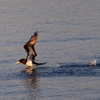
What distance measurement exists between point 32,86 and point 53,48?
431cm

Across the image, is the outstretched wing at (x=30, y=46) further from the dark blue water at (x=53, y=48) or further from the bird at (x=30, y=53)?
the dark blue water at (x=53, y=48)

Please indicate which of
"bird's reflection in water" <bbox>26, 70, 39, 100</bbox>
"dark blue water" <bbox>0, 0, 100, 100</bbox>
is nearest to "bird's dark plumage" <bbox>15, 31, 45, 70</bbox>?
"dark blue water" <bbox>0, 0, 100, 100</bbox>

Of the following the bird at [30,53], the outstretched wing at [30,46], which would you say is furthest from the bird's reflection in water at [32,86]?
the outstretched wing at [30,46]

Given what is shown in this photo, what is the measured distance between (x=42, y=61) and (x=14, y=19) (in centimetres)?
728

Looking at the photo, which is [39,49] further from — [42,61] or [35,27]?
[35,27]

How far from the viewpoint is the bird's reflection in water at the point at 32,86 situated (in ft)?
44.1

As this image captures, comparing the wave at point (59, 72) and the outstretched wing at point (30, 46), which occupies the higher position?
the outstretched wing at point (30, 46)

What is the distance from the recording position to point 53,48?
1886 cm

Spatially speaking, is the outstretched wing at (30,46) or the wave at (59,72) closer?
Answer: the wave at (59,72)

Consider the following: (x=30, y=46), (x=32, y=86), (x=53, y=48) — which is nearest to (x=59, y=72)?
(x=32, y=86)

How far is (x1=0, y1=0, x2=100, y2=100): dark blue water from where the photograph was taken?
1394 cm

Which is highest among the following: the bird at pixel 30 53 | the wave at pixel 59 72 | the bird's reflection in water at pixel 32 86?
the bird at pixel 30 53

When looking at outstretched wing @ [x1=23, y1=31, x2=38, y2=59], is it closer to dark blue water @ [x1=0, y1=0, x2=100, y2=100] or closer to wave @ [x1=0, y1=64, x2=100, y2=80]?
dark blue water @ [x1=0, y1=0, x2=100, y2=100]

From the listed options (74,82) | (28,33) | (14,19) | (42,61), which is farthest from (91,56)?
(14,19)
